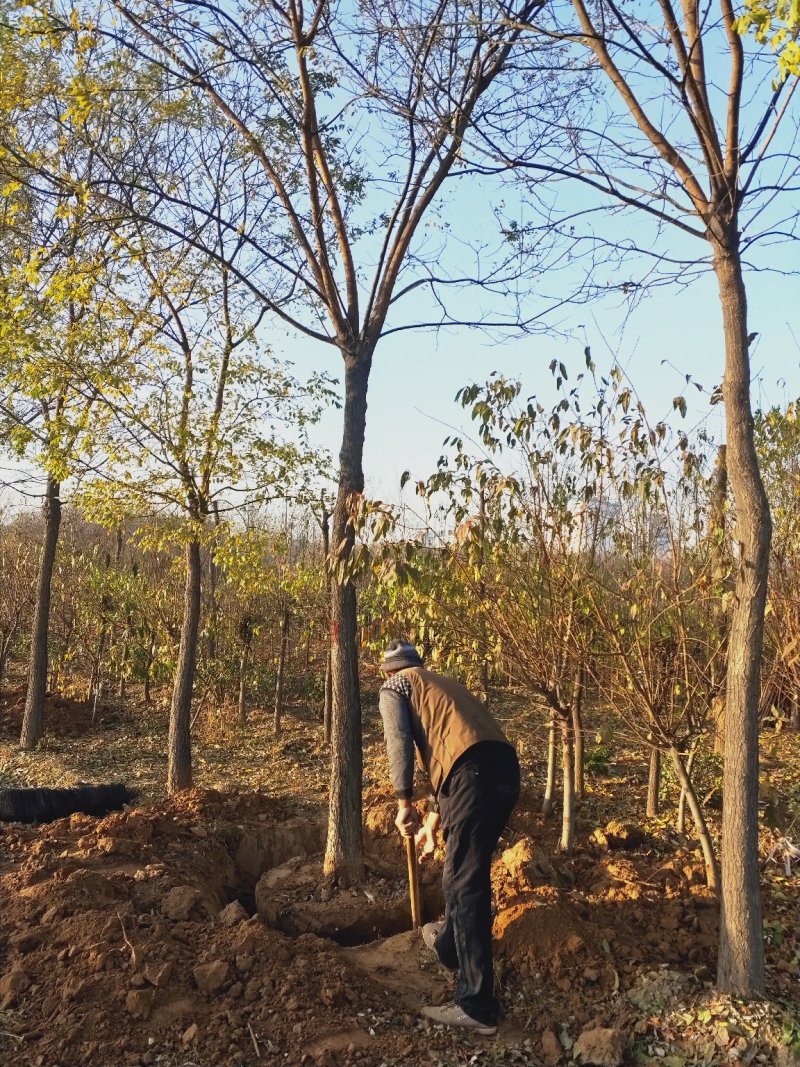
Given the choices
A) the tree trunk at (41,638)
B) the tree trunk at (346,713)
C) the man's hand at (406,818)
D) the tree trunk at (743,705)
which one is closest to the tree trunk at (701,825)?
the tree trunk at (743,705)

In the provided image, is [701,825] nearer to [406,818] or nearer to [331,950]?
[406,818]

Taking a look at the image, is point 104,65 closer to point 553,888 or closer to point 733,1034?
point 553,888

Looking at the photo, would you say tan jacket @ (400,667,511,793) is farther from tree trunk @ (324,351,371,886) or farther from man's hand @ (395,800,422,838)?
tree trunk @ (324,351,371,886)

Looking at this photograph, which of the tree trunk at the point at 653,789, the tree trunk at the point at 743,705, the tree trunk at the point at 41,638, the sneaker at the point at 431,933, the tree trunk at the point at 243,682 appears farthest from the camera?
the tree trunk at the point at 243,682

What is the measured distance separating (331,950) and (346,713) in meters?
1.46

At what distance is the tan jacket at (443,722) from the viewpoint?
3.65 m

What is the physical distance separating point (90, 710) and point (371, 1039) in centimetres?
1007

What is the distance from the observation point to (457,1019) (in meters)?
3.41

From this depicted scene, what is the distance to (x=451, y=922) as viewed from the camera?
12.3 feet

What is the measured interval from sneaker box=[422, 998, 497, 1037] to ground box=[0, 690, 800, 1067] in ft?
0.17

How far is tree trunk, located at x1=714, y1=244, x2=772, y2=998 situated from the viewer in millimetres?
3338

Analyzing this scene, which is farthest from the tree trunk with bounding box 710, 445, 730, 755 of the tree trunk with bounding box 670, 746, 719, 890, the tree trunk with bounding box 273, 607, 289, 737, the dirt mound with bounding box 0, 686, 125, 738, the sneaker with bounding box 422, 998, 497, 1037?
the dirt mound with bounding box 0, 686, 125, 738

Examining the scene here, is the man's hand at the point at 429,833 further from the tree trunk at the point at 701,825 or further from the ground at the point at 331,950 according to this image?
the tree trunk at the point at 701,825

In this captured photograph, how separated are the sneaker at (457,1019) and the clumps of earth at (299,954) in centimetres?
5
